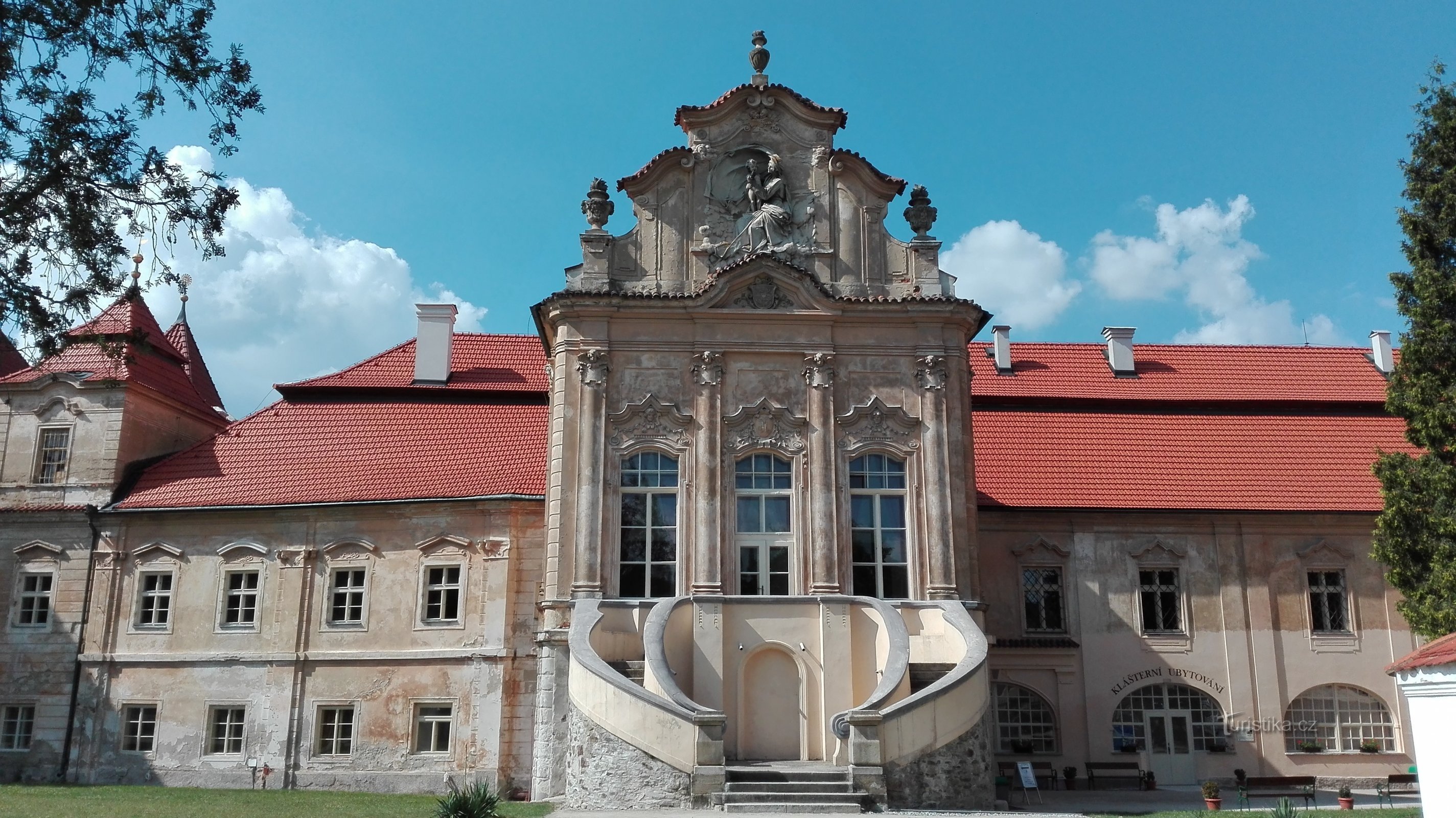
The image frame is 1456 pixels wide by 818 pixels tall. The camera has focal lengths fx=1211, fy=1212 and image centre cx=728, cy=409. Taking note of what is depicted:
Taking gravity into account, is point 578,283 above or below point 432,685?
above

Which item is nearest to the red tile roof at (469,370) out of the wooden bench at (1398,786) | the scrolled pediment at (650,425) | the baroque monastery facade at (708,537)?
the baroque monastery facade at (708,537)

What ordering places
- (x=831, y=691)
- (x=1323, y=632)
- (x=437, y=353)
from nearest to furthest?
1. (x=831, y=691)
2. (x=1323, y=632)
3. (x=437, y=353)

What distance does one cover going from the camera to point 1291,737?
80.9 ft

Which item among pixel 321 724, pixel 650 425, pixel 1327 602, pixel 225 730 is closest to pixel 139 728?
pixel 225 730

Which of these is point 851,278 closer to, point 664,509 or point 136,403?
point 664,509

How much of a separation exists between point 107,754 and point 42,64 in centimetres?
1691

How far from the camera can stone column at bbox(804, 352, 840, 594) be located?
20531 mm

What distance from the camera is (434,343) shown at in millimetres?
28234

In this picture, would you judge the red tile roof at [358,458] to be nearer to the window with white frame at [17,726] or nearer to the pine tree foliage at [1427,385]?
the window with white frame at [17,726]

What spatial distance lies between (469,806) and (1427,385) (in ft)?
57.9

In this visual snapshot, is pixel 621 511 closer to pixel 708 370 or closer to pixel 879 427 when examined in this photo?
pixel 708 370

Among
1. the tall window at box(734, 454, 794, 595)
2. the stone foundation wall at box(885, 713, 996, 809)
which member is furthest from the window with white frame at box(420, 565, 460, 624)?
the stone foundation wall at box(885, 713, 996, 809)

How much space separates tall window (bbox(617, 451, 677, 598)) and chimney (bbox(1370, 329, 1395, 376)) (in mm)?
19843

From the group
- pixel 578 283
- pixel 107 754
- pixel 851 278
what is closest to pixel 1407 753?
pixel 851 278
